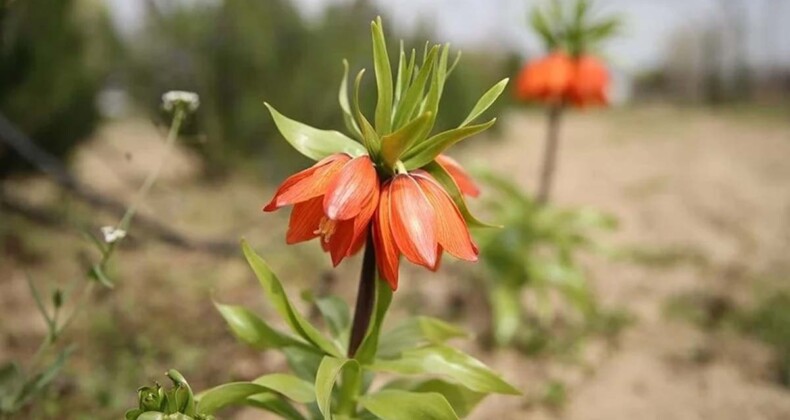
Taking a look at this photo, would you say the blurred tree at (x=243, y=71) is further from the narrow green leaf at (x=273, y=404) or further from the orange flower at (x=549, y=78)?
the narrow green leaf at (x=273, y=404)

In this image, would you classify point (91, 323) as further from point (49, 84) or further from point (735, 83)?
point (735, 83)

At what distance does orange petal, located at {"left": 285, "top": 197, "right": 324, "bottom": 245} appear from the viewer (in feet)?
2.85

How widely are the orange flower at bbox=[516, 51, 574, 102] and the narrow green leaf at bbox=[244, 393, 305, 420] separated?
5.89ft

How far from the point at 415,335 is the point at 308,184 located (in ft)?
1.19

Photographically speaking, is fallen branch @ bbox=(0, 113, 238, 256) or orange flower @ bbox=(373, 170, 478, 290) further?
fallen branch @ bbox=(0, 113, 238, 256)

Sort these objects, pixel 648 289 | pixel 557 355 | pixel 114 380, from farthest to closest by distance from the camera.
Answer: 1. pixel 648 289
2. pixel 557 355
3. pixel 114 380

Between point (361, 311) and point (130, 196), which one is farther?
point (130, 196)

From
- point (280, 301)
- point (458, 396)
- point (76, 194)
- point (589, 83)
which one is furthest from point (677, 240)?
point (280, 301)

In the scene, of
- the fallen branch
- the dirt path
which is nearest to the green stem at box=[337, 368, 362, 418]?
the dirt path

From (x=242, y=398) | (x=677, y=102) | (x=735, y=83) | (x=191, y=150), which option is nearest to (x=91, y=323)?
(x=242, y=398)

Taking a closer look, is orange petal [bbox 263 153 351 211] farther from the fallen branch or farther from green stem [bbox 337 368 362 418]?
the fallen branch

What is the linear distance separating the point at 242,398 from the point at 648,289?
7.97 feet

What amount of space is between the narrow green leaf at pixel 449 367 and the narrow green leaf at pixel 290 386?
9 cm

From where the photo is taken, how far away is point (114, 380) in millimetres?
1805
